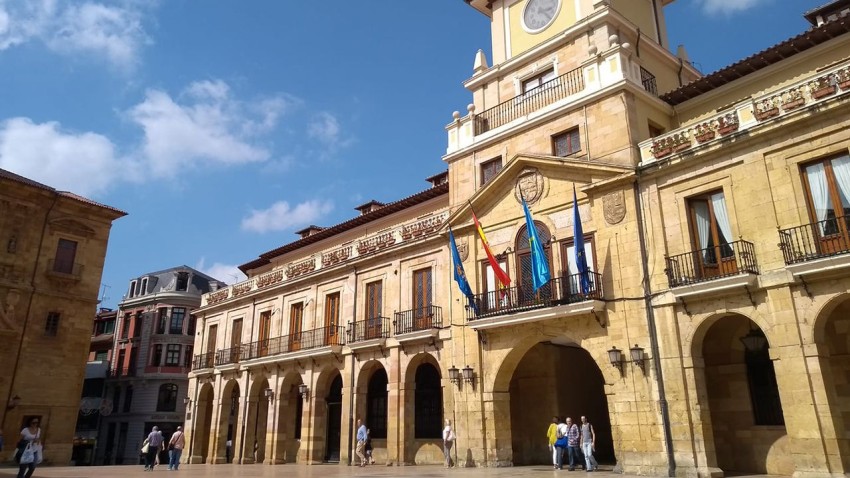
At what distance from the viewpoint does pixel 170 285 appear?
47906 mm

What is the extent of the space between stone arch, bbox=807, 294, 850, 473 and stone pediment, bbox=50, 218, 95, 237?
30633mm

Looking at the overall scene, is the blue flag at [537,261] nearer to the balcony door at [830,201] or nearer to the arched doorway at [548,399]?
the arched doorway at [548,399]

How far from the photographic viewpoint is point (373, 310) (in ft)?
76.1

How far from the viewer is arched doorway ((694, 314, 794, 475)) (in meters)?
14.0

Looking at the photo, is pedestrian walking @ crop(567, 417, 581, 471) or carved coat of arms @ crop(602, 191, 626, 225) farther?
carved coat of arms @ crop(602, 191, 626, 225)

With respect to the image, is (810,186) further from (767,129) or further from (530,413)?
(530,413)

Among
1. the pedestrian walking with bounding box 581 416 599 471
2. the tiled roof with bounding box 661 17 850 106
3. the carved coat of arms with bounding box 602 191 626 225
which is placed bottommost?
the pedestrian walking with bounding box 581 416 599 471

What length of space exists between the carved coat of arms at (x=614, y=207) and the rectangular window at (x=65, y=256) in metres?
25.7

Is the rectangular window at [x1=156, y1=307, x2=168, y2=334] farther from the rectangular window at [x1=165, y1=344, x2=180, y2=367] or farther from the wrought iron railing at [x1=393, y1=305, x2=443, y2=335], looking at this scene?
the wrought iron railing at [x1=393, y1=305, x2=443, y2=335]

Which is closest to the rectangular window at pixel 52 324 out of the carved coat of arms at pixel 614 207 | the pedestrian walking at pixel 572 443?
the pedestrian walking at pixel 572 443

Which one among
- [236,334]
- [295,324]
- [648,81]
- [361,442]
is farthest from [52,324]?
[648,81]

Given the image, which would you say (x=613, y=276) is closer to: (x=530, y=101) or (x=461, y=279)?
(x=461, y=279)

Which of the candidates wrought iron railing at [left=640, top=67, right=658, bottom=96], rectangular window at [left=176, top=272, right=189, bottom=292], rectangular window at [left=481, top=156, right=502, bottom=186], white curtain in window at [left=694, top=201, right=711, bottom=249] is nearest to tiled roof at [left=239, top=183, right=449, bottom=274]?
rectangular window at [left=481, top=156, right=502, bottom=186]

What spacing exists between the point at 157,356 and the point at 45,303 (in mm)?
17877
